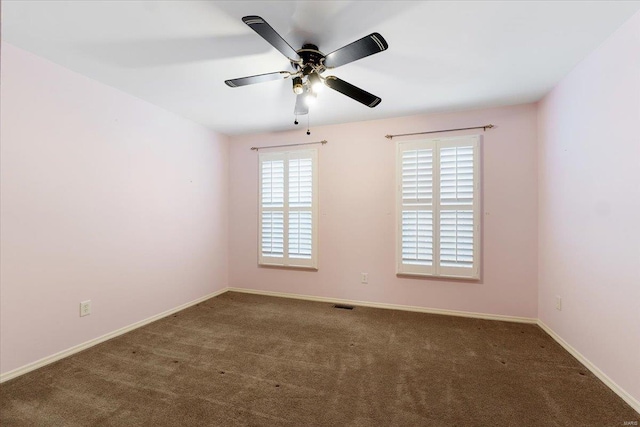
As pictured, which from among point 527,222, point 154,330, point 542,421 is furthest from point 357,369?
point 527,222

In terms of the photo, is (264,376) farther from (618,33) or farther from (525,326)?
(618,33)

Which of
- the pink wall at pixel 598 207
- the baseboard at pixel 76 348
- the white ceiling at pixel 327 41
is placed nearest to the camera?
the white ceiling at pixel 327 41

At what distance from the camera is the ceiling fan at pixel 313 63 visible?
6.34ft

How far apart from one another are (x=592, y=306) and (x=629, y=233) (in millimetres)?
706

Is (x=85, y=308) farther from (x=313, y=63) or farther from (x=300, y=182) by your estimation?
(x=313, y=63)

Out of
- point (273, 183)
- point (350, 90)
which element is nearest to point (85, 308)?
point (273, 183)

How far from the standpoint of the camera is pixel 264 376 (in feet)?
8.16

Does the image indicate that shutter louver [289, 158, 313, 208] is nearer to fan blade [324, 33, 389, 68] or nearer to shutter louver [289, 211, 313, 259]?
shutter louver [289, 211, 313, 259]

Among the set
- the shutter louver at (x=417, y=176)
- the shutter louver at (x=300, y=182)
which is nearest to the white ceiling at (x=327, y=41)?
the shutter louver at (x=417, y=176)

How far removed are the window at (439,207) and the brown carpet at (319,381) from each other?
71 centimetres

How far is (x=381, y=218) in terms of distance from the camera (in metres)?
4.02

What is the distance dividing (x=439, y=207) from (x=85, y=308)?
3.73 meters

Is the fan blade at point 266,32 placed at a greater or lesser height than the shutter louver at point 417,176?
greater

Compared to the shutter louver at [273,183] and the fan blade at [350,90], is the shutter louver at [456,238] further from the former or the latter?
the shutter louver at [273,183]
